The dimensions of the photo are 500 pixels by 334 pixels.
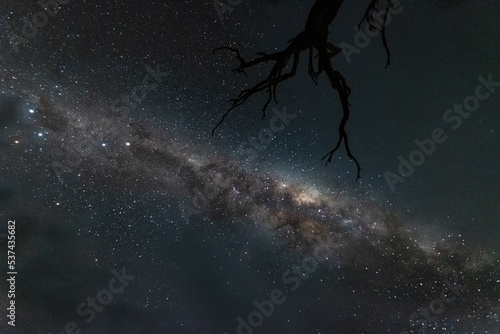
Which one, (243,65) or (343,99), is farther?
(243,65)

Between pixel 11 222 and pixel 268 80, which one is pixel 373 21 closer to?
pixel 268 80

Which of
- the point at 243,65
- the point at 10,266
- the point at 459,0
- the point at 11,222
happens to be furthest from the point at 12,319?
the point at 459,0

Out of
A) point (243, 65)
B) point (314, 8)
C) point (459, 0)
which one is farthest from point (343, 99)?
point (459, 0)

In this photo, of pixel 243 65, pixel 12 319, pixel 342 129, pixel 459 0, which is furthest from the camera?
pixel 12 319

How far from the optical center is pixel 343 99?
2.27 meters

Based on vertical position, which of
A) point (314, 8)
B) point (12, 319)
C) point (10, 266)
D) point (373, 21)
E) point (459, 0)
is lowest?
point (12, 319)

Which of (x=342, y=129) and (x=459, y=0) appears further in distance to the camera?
(x=459, y=0)

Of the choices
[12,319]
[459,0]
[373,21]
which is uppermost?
[459,0]

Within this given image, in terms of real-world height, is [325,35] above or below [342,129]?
above

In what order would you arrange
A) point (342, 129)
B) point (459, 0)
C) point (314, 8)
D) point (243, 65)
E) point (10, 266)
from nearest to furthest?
point (314, 8)
point (342, 129)
point (243, 65)
point (459, 0)
point (10, 266)

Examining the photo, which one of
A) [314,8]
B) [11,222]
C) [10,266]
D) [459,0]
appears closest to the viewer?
[314,8]

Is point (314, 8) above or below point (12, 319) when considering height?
above

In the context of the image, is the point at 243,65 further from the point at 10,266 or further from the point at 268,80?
the point at 10,266

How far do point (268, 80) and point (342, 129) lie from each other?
0.58 meters
